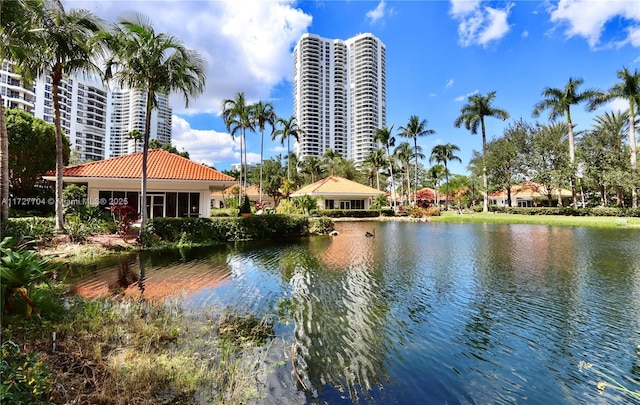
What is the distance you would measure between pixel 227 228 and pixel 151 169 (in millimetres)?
6978

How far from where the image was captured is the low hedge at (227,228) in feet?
54.1

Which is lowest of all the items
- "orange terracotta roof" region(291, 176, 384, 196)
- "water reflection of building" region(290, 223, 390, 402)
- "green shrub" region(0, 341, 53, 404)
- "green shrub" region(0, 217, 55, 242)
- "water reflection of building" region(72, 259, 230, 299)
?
"water reflection of building" region(290, 223, 390, 402)

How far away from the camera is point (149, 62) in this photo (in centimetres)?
1389

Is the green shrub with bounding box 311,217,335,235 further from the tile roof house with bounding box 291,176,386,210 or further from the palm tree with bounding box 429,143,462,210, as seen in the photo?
the palm tree with bounding box 429,143,462,210

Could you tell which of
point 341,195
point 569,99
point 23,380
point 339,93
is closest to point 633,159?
point 569,99

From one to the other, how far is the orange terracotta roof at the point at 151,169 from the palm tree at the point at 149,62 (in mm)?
5495

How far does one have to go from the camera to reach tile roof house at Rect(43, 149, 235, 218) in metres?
19.6

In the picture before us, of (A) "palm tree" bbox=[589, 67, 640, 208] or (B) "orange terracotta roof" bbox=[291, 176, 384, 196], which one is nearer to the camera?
(A) "palm tree" bbox=[589, 67, 640, 208]

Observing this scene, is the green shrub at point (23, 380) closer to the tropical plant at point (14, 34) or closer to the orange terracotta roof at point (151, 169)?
the tropical plant at point (14, 34)

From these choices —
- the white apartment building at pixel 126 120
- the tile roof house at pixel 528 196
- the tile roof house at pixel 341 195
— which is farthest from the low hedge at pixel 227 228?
the white apartment building at pixel 126 120

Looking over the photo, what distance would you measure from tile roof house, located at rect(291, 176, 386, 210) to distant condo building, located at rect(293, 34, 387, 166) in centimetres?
6410

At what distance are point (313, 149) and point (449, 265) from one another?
9900cm

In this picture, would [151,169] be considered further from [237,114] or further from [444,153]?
[444,153]

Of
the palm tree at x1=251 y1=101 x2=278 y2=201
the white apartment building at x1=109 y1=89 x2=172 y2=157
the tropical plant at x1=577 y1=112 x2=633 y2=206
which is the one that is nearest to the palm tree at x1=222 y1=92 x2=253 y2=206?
the palm tree at x1=251 y1=101 x2=278 y2=201
